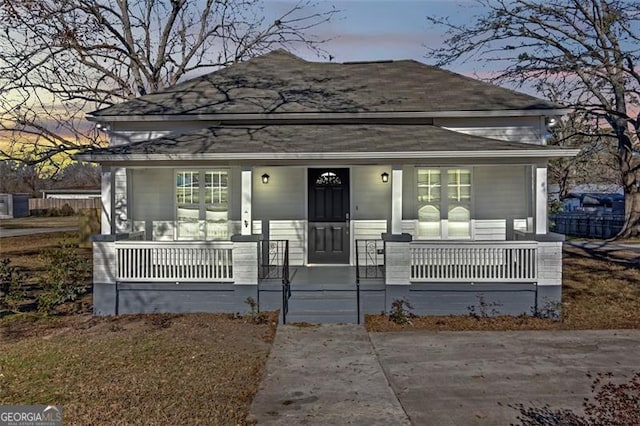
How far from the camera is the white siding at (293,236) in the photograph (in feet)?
36.6

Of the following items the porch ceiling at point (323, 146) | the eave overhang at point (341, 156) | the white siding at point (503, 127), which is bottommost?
the eave overhang at point (341, 156)

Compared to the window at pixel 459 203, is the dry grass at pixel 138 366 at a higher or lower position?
A: lower

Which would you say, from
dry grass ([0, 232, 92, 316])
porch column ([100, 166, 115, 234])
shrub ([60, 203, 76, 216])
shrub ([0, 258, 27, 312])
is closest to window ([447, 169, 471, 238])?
porch column ([100, 166, 115, 234])

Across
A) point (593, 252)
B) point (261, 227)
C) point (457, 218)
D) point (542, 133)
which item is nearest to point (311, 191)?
point (261, 227)

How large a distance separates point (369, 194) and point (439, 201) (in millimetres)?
1566

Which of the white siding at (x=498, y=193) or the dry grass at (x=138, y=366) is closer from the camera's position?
the dry grass at (x=138, y=366)

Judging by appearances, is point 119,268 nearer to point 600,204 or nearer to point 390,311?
point 390,311

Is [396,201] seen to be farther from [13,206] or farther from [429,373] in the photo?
[13,206]

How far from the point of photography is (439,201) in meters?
10.9

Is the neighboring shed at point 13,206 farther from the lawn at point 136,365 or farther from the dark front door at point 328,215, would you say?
the dark front door at point 328,215

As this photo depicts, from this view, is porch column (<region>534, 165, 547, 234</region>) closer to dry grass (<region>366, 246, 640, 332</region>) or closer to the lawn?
dry grass (<region>366, 246, 640, 332</region>)

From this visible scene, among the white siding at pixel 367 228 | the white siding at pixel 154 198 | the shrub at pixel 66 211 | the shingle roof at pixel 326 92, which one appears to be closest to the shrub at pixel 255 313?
the white siding at pixel 367 228
